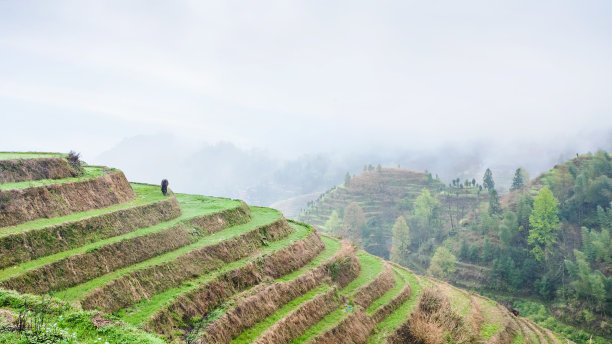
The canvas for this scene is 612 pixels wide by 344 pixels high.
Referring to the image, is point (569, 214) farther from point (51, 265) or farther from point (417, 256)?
point (51, 265)

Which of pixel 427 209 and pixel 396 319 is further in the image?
pixel 427 209

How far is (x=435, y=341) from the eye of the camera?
24.9 metres

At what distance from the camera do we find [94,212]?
2302cm

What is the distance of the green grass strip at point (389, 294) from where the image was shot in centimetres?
2843

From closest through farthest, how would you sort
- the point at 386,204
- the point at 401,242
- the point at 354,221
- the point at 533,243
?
1. the point at 533,243
2. the point at 401,242
3. the point at 354,221
4. the point at 386,204

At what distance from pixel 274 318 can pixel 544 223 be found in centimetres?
6640

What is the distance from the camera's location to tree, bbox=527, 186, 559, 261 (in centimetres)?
6703

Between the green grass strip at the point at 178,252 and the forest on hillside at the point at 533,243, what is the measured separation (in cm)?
4818

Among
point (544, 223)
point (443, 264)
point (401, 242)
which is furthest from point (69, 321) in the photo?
point (401, 242)

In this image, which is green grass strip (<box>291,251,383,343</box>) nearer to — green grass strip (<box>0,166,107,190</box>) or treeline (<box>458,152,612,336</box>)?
green grass strip (<box>0,166,107,190</box>)

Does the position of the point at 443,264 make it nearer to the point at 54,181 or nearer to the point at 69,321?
the point at 54,181

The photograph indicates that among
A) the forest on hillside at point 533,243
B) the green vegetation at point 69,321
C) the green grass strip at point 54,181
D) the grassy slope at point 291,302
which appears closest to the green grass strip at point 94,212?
the green grass strip at point 54,181

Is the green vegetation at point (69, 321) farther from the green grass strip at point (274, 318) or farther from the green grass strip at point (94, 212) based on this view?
the green grass strip at point (274, 318)

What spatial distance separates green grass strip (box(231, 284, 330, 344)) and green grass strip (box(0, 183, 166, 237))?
12069 mm
